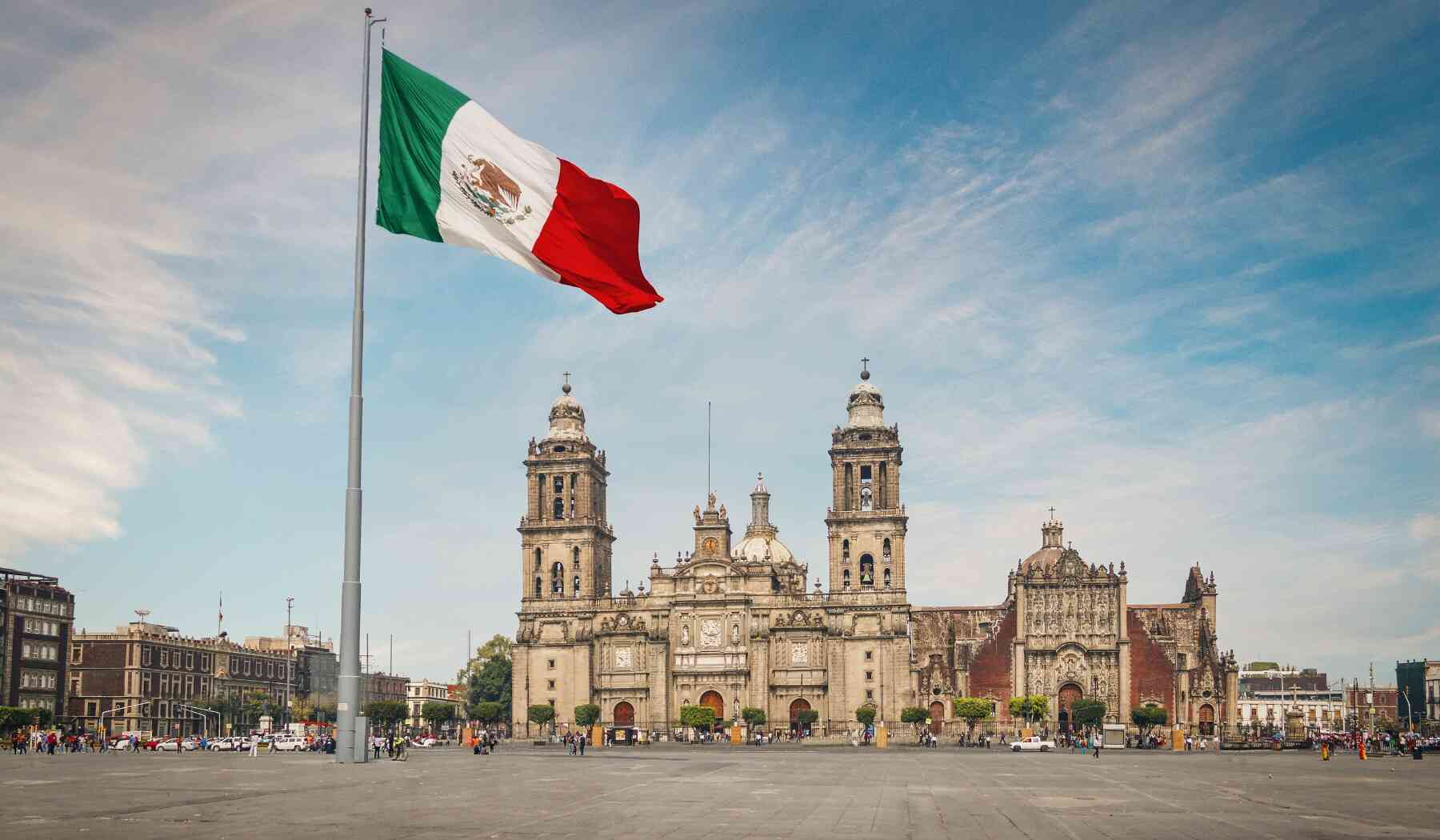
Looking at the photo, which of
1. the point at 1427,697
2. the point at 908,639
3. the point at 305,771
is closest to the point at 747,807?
the point at 305,771

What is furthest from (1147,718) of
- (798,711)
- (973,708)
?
(798,711)

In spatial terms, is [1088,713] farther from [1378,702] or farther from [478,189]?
[1378,702]

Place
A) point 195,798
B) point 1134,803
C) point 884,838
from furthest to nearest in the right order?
1. point 1134,803
2. point 195,798
3. point 884,838

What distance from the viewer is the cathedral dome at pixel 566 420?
114875 mm

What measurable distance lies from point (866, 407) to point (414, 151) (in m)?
92.2

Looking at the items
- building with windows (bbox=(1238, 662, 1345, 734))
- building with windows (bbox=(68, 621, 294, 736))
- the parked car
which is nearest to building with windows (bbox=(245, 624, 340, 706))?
building with windows (bbox=(68, 621, 294, 736))

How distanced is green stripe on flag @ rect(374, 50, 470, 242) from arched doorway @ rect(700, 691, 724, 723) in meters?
89.2

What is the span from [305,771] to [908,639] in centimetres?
8160

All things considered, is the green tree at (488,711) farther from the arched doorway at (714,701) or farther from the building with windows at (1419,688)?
the building with windows at (1419,688)

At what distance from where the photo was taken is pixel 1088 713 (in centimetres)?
9806

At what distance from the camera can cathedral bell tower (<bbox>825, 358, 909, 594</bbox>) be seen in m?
106

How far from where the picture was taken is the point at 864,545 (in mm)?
107000

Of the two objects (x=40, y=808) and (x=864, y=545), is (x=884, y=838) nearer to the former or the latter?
(x=40, y=808)

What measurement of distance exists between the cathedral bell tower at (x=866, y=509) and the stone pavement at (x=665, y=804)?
66.0 m
